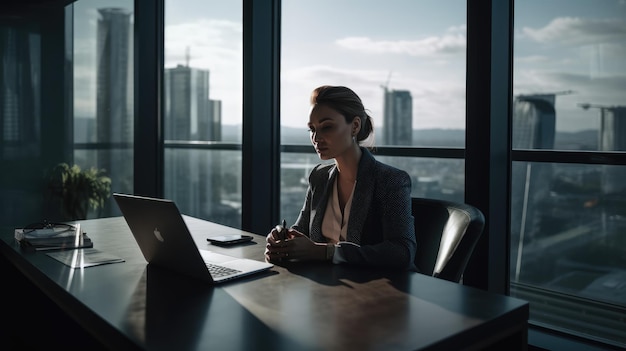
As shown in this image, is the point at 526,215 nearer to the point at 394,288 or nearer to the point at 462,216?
the point at 462,216

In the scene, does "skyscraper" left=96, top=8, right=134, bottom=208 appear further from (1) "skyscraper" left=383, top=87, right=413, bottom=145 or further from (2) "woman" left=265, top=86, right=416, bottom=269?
(2) "woman" left=265, top=86, right=416, bottom=269

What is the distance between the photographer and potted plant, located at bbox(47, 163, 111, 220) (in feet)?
15.2

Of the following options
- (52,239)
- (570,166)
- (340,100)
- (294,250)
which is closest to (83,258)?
(52,239)

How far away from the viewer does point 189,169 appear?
4652mm

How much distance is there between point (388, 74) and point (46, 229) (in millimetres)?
1947

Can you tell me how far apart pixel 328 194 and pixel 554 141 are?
1.08 metres

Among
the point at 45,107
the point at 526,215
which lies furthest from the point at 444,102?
the point at 45,107

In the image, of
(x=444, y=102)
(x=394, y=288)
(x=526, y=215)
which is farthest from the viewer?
(x=444, y=102)

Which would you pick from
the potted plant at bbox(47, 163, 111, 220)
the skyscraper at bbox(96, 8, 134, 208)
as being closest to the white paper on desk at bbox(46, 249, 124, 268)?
the potted plant at bbox(47, 163, 111, 220)

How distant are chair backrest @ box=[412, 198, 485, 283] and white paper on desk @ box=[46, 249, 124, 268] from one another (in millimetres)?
1044

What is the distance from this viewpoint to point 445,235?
191cm

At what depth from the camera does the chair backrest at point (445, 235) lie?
1.79 meters

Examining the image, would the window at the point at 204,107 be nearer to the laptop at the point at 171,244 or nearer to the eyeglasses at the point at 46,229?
the eyeglasses at the point at 46,229

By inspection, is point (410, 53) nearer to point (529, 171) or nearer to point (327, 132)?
point (529, 171)
